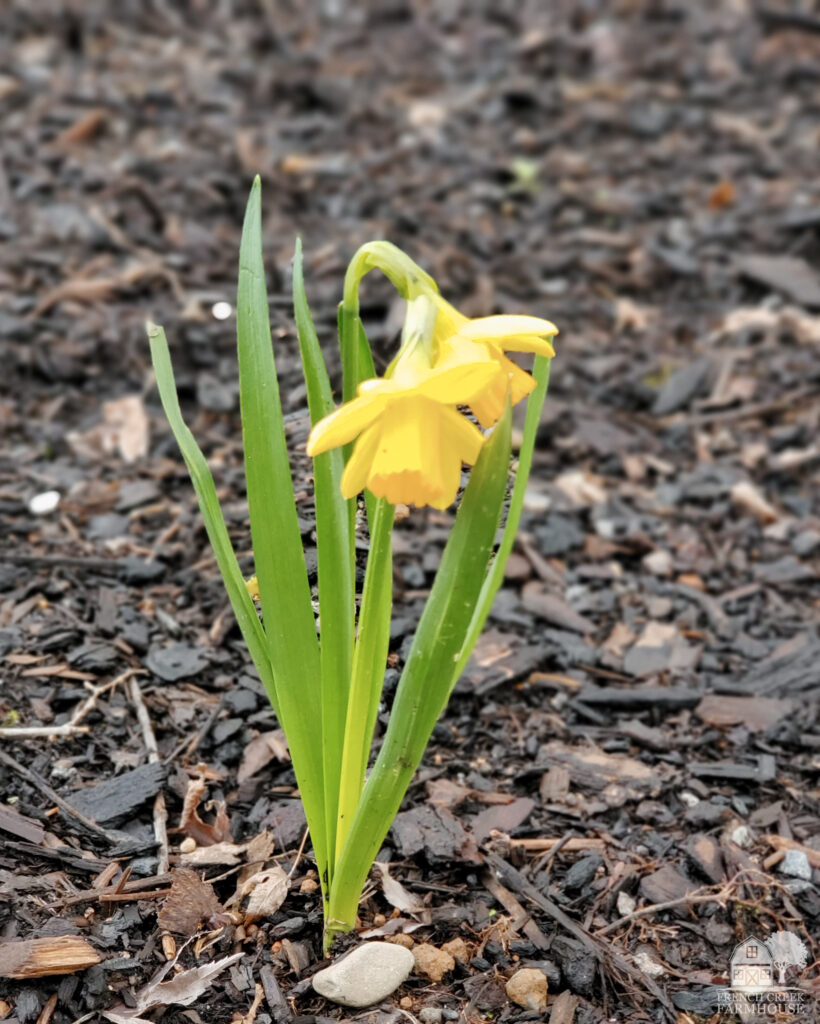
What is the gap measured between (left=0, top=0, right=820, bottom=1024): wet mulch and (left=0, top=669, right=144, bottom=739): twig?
0.7 inches

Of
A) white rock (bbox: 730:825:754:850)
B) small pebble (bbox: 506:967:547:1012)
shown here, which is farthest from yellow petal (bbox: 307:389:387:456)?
white rock (bbox: 730:825:754:850)

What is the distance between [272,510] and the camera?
57.2 inches

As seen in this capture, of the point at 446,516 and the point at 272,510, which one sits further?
the point at 446,516

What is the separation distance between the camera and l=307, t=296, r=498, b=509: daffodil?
1.17 metres

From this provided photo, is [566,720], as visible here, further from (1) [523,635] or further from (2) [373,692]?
(2) [373,692]

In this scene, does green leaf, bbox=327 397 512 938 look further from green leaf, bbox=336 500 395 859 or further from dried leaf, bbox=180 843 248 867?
dried leaf, bbox=180 843 248 867

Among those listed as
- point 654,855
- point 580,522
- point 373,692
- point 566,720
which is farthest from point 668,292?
point 373,692

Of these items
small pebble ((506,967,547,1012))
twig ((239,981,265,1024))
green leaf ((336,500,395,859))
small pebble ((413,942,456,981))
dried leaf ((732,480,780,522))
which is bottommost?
dried leaf ((732,480,780,522))

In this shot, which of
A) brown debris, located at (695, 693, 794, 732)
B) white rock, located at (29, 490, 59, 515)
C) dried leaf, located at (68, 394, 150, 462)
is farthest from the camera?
dried leaf, located at (68, 394, 150, 462)

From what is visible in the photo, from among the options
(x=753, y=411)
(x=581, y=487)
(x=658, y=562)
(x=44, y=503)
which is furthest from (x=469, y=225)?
(x=44, y=503)

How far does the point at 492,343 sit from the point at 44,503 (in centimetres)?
155

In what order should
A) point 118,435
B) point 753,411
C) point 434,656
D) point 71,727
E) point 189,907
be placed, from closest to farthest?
point 434,656 < point 189,907 < point 71,727 < point 118,435 < point 753,411

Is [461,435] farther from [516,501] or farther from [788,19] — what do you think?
[788,19]

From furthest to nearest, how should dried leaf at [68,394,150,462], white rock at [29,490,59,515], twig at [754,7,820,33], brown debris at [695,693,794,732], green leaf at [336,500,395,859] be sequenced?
1. twig at [754,7,820,33]
2. dried leaf at [68,394,150,462]
3. white rock at [29,490,59,515]
4. brown debris at [695,693,794,732]
5. green leaf at [336,500,395,859]
